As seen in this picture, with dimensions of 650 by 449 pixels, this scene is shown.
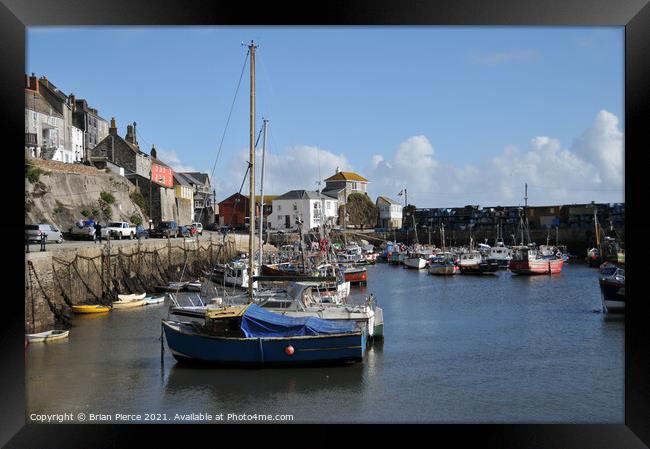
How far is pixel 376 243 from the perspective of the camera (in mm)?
66125

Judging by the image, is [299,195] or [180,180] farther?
[299,195]

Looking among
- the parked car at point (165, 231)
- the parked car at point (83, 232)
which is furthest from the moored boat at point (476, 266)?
the parked car at point (83, 232)

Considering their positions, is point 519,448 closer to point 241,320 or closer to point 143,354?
point 241,320

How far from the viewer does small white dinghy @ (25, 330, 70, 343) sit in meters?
15.0

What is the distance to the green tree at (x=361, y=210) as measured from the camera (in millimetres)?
66750

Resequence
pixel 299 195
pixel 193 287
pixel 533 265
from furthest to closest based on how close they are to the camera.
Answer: pixel 299 195 → pixel 533 265 → pixel 193 287

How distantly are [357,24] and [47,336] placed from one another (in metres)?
11.2

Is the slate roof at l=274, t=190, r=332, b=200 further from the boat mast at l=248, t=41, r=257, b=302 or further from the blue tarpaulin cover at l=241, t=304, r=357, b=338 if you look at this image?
the blue tarpaulin cover at l=241, t=304, r=357, b=338

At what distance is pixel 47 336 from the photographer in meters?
15.2

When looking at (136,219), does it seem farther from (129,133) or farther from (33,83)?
(129,133)

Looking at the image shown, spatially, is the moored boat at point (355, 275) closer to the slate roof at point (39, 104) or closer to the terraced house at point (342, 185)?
the slate roof at point (39, 104)

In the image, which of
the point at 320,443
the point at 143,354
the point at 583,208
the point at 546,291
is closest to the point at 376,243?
the point at 583,208

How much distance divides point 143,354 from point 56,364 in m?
1.82

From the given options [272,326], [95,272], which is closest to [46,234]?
[95,272]
